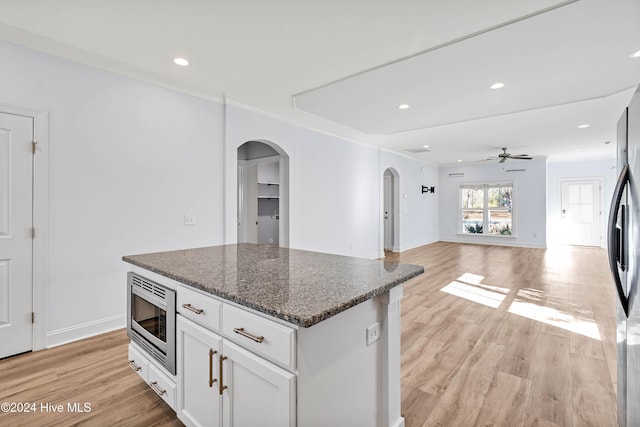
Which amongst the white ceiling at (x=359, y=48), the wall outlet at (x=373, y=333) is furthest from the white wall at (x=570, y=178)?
the wall outlet at (x=373, y=333)

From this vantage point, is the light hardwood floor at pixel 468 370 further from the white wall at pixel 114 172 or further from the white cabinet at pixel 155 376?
the white wall at pixel 114 172

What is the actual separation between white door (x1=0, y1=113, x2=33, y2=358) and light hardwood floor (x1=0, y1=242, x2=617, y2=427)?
0.70 ft

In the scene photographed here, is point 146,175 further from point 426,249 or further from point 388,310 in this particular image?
point 426,249

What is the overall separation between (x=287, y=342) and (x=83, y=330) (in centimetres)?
268

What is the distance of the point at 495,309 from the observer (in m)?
3.54

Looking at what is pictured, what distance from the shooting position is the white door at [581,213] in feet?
28.7

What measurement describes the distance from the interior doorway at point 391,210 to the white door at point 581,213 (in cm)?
556

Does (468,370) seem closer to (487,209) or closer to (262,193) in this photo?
(262,193)

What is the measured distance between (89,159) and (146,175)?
48 centimetres

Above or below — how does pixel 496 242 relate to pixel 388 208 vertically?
below

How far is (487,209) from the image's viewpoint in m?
9.27

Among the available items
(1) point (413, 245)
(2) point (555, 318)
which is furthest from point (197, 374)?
(1) point (413, 245)

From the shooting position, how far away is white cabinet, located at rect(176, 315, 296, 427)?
109cm

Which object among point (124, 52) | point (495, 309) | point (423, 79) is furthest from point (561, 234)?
point (124, 52)
